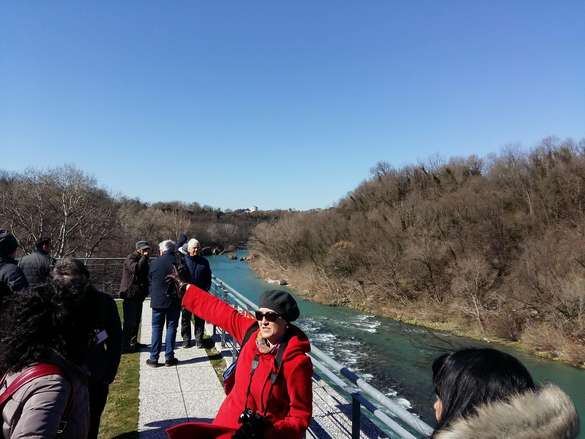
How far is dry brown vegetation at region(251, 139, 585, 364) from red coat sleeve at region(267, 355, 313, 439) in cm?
1987

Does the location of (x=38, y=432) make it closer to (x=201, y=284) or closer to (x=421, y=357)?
(x=201, y=284)

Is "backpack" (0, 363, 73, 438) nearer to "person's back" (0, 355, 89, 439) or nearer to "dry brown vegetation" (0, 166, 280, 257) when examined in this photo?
"person's back" (0, 355, 89, 439)

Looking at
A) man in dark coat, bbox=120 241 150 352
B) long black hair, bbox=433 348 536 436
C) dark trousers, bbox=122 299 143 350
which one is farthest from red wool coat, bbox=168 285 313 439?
dark trousers, bbox=122 299 143 350

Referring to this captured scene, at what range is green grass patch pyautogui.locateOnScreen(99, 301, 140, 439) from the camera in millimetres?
4561

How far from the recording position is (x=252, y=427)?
2.22 metres

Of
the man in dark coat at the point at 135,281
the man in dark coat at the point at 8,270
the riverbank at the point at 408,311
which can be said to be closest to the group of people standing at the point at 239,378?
the man in dark coat at the point at 8,270

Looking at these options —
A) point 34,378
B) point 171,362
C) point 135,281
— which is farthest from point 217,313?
point 135,281

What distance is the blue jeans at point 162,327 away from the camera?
6.42m

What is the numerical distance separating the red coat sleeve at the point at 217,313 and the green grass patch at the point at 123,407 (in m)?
2.15

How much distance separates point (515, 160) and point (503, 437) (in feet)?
141

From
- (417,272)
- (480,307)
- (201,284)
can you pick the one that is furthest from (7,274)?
(417,272)

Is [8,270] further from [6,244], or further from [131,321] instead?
[131,321]

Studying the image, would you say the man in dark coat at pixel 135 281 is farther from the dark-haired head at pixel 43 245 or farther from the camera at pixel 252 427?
the camera at pixel 252 427

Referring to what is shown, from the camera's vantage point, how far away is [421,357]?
1872cm
